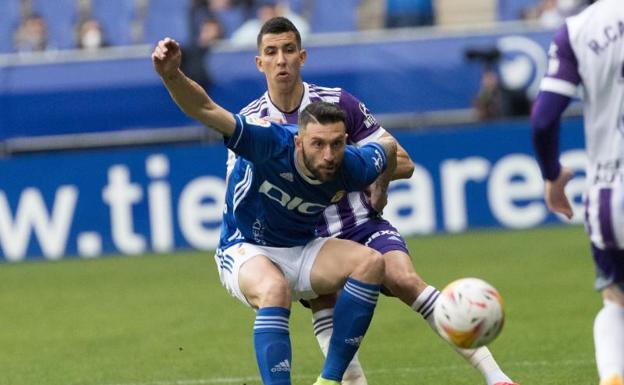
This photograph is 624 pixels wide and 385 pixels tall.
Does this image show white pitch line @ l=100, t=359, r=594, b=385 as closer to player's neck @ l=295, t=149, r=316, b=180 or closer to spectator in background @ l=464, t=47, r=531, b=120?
player's neck @ l=295, t=149, r=316, b=180

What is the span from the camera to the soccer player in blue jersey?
293 inches

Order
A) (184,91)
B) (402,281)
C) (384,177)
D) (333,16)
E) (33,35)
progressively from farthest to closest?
1. (333,16)
2. (33,35)
3. (384,177)
4. (402,281)
5. (184,91)

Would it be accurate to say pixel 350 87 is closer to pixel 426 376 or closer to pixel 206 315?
pixel 206 315

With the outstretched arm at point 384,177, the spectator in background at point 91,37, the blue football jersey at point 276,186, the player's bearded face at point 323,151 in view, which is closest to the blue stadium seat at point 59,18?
the spectator in background at point 91,37

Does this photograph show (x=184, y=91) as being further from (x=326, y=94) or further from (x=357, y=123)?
(x=357, y=123)

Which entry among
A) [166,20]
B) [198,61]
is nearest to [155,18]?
[166,20]

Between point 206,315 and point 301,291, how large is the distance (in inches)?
202

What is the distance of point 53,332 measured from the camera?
12414 mm

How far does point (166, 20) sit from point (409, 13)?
405 cm

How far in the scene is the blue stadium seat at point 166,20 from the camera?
22.7 metres

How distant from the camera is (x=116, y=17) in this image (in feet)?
75.6

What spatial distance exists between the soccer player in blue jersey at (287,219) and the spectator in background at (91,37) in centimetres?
1342

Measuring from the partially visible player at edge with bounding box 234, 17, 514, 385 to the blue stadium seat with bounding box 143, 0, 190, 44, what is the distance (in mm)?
14200

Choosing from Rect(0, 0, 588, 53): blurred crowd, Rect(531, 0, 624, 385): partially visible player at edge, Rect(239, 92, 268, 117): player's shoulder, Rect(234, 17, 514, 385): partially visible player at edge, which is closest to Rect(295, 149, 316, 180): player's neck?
Rect(234, 17, 514, 385): partially visible player at edge
